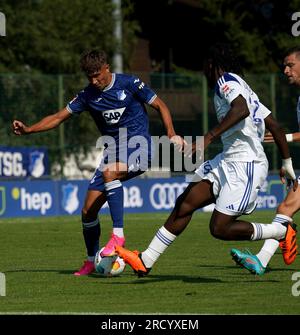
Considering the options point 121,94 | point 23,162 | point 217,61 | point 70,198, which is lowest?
point 70,198

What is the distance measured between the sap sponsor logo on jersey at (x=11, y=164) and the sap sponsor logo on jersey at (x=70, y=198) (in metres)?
0.94

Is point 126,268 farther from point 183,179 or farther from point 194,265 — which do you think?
point 183,179

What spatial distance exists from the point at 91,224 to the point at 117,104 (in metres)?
1.31

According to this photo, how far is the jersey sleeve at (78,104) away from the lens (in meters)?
12.5

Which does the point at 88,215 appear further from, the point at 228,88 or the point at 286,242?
the point at 228,88

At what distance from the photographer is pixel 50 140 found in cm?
2586

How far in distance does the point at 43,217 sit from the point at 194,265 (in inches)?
433

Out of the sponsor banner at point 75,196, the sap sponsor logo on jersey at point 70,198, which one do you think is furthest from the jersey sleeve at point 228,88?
the sap sponsor logo on jersey at point 70,198

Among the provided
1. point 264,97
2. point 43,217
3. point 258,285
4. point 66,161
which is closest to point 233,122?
point 258,285

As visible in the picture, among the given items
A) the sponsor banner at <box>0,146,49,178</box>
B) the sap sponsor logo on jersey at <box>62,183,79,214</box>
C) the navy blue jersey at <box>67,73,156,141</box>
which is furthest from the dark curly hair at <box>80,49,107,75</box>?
the sap sponsor logo on jersey at <box>62,183,79,214</box>

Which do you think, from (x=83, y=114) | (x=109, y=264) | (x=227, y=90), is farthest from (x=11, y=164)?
(x=227, y=90)

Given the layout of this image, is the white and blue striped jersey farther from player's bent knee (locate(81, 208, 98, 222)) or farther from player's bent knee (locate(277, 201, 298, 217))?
player's bent knee (locate(81, 208, 98, 222))

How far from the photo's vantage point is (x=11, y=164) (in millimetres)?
24438

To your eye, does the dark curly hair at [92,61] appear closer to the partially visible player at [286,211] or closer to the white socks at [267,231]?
the partially visible player at [286,211]
